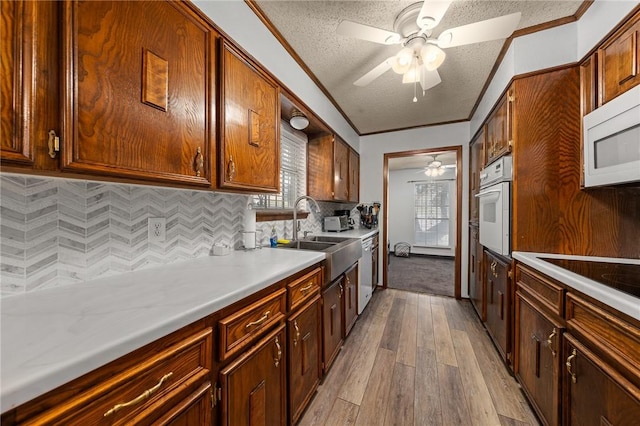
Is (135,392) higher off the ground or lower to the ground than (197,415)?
higher

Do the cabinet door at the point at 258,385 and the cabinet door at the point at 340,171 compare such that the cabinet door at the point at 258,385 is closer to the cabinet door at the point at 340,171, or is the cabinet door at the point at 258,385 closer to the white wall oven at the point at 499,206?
the white wall oven at the point at 499,206

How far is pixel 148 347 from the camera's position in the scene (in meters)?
0.59

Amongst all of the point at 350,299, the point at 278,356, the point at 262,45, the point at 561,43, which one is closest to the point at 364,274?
the point at 350,299

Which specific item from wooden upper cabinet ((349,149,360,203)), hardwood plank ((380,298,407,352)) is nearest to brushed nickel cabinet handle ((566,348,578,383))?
hardwood plank ((380,298,407,352))

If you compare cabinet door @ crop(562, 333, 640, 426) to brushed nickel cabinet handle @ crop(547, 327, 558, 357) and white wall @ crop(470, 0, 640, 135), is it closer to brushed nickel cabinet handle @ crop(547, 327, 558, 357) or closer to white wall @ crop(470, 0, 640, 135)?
brushed nickel cabinet handle @ crop(547, 327, 558, 357)

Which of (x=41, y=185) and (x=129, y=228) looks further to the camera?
(x=129, y=228)

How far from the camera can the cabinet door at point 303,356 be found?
1219mm

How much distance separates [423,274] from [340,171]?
2.79 meters

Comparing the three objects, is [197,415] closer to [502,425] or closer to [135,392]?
[135,392]

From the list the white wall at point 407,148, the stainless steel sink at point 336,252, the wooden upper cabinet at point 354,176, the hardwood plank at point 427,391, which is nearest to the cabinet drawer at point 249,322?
the stainless steel sink at point 336,252

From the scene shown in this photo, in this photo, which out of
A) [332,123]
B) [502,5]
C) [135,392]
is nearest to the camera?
[135,392]

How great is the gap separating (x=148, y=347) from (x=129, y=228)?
27.6 inches

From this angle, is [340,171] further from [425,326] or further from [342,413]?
[342,413]

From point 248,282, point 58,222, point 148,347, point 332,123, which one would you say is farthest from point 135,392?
point 332,123
